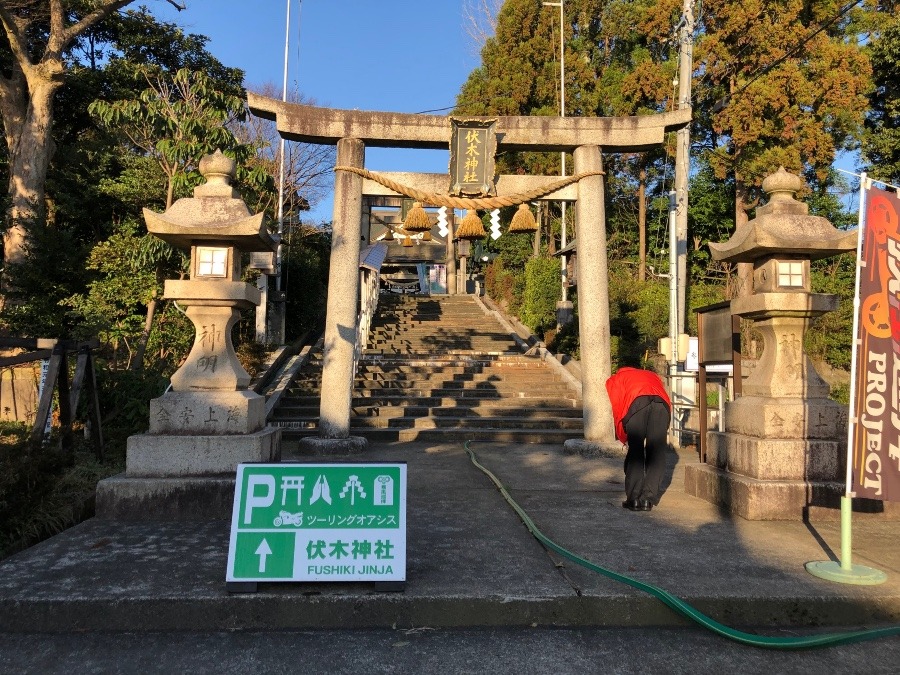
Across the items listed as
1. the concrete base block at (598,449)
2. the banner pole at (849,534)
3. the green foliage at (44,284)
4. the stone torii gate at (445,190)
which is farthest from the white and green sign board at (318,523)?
the green foliage at (44,284)

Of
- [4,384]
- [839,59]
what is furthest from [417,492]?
[839,59]

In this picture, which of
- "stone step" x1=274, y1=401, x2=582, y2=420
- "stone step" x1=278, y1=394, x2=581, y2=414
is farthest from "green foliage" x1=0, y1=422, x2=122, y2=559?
"stone step" x1=278, y1=394, x2=581, y2=414

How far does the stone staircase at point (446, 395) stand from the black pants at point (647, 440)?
471cm

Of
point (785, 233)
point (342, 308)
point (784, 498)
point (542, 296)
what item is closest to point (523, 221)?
point (342, 308)

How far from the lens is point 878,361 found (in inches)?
157

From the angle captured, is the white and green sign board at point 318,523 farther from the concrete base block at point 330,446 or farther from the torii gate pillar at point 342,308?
the torii gate pillar at point 342,308

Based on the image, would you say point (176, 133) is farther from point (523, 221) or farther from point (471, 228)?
point (523, 221)

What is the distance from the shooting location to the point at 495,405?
11.7 meters

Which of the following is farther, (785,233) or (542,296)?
(542,296)

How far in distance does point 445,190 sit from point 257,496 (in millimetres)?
6478

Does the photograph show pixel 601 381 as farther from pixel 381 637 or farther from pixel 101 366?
pixel 101 366

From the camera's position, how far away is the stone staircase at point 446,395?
411 inches

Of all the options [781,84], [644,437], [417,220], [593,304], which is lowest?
[644,437]

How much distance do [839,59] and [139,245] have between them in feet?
65.3
